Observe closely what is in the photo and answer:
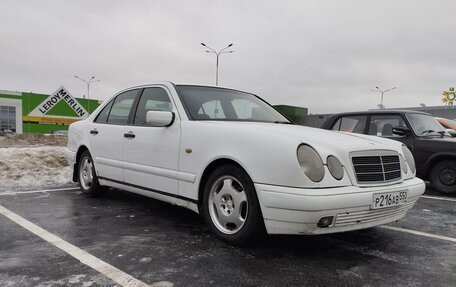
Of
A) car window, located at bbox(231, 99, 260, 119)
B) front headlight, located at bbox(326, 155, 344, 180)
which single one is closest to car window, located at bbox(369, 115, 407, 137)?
car window, located at bbox(231, 99, 260, 119)

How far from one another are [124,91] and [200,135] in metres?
2.05

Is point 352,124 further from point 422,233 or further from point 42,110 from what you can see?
point 42,110

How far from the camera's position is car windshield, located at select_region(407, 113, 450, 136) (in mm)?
7430

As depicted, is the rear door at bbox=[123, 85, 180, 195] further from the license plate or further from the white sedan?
the license plate

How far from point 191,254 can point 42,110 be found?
765 centimetres

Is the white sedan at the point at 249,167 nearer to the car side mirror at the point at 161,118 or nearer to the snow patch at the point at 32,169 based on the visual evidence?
the car side mirror at the point at 161,118

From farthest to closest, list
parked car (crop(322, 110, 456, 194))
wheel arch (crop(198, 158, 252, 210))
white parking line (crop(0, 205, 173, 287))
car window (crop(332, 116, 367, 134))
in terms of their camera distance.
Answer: car window (crop(332, 116, 367, 134)), parked car (crop(322, 110, 456, 194)), wheel arch (crop(198, 158, 252, 210)), white parking line (crop(0, 205, 173, 287))

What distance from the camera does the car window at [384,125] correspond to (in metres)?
7.57

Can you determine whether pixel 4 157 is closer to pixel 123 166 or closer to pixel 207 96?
pixel 123 166

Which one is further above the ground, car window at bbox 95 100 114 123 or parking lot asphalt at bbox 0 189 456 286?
car window at bbox 95 100 114 123

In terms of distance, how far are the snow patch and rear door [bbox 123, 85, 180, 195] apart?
3116 millimetres

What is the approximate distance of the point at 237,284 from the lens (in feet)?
8.98

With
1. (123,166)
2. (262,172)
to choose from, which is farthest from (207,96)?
(262,172)

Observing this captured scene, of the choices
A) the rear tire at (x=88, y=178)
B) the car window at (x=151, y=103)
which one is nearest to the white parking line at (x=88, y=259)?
the rear tire at (x=88, y=178)
